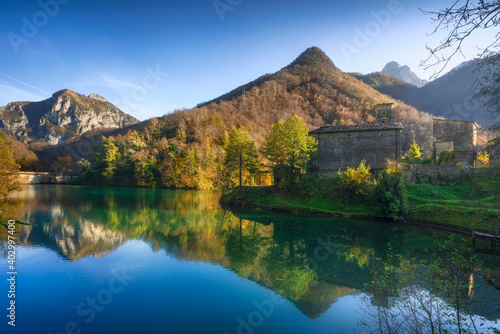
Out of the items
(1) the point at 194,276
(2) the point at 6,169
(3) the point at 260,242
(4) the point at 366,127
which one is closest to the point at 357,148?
(4) the point at 366,127

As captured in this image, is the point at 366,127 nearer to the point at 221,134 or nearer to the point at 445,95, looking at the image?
the point at 221,134

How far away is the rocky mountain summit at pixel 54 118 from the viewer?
427 feet

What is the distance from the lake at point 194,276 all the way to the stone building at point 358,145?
10120 mm

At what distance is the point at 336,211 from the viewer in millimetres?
22000

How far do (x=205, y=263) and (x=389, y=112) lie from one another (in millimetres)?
31649

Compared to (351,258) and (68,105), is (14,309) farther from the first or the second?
(68,105)

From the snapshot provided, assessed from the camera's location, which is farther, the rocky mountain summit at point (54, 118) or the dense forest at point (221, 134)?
the rocky mountain summit at point (54, 118)

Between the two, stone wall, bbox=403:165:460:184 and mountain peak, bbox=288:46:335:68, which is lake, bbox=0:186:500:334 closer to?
stone wall, bbox=403:165:460:184

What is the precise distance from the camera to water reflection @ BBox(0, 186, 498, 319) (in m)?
9.51

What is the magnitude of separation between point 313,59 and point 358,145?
3376 inches

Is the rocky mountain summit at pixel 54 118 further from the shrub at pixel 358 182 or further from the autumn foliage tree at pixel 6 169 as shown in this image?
the shrub at pixel 358 182

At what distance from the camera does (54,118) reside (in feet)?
459

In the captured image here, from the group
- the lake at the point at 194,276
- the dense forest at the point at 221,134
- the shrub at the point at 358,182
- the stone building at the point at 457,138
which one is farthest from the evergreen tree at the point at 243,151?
the stone building at the point at 457,138

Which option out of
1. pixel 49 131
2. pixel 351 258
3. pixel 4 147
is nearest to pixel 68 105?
pixel 49 131
